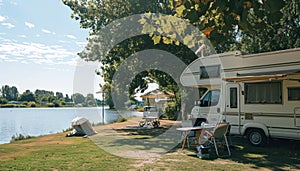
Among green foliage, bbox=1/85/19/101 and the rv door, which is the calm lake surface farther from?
green foliage, bbox=1/85/19/101

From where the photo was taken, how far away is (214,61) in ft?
31.9

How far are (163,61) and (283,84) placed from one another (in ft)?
27.0

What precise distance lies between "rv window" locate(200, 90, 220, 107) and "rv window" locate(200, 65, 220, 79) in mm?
582

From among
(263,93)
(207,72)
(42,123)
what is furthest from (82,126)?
(42,123)

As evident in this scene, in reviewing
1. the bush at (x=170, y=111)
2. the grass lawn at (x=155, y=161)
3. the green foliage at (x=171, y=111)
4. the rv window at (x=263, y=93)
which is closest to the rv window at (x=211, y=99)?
the rv window at (x=263, y=93)

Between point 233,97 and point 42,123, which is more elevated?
point 233,97

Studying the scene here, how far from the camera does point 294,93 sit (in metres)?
7.77

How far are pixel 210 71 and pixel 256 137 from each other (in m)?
2.73

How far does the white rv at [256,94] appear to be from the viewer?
25.4 ft

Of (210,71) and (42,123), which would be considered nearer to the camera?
(210,71)

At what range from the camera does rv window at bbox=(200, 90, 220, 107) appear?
9.53 m

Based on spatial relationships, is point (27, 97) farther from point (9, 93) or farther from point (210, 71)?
point (210, 71)

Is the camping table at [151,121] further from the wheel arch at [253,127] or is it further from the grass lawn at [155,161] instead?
the grass lawn at [155,161]

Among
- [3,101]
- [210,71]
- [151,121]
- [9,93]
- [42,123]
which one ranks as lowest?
[42,123]
